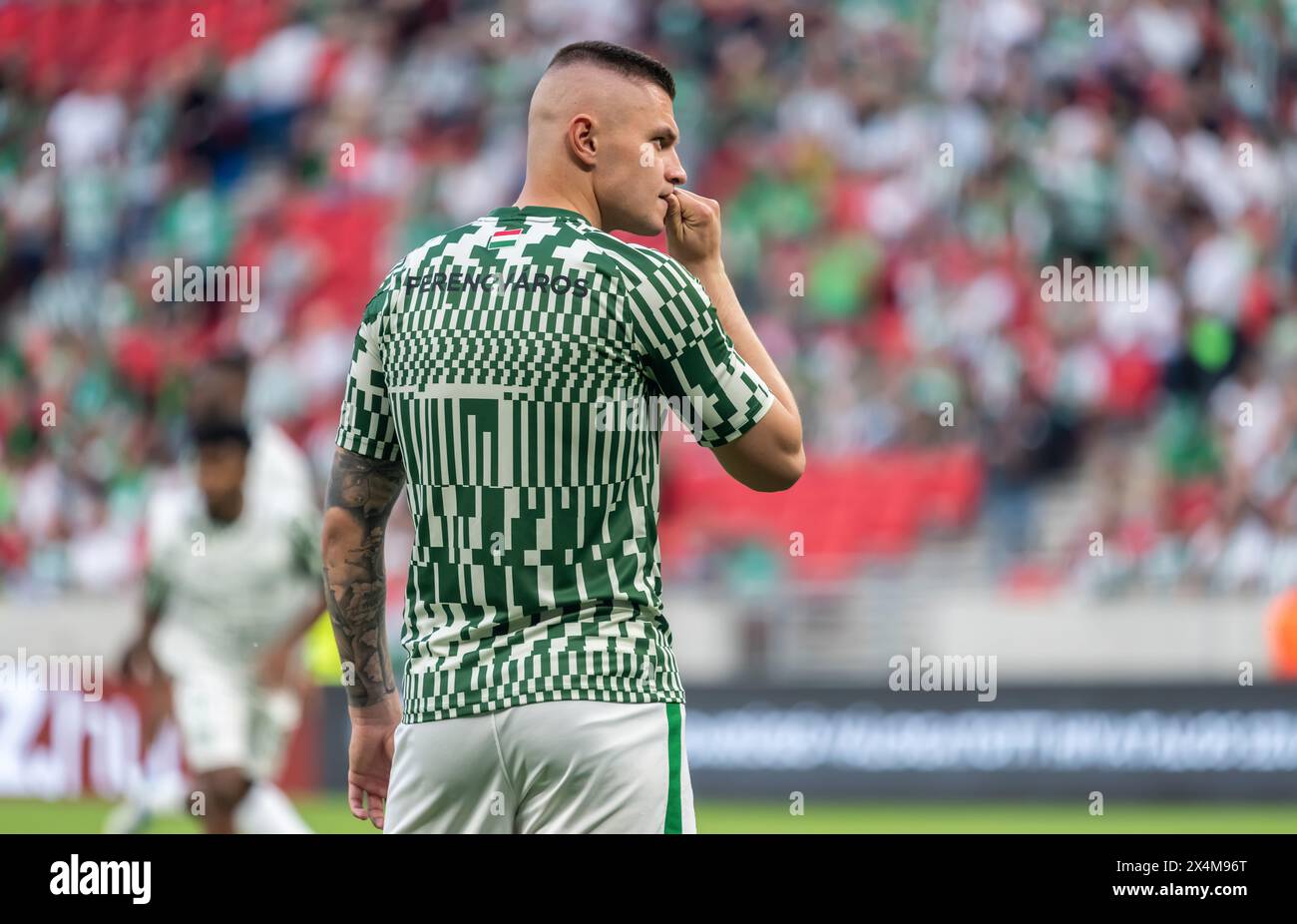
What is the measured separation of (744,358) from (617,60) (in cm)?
54

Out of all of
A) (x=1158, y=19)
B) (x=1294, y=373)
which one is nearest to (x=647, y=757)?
(x=1294, y=373)

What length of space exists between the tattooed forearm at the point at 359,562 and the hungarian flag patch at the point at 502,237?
1.47 feet

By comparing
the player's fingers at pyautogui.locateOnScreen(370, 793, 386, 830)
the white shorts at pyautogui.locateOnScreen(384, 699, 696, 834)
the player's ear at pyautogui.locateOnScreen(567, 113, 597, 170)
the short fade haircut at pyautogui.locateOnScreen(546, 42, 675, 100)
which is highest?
the short fade haircut at pyautogui.locateOnScreen(546, 42, 675, 100)

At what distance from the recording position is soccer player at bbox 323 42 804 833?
3.08 m

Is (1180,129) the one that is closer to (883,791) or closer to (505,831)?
(883,791)

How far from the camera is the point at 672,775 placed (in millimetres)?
3152

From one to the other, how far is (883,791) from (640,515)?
8.89m
